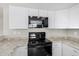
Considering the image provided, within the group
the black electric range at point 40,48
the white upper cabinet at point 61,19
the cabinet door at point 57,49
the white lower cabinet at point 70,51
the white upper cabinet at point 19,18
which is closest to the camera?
the white lower cabinet at point 70,51

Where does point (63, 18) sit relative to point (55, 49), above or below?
above

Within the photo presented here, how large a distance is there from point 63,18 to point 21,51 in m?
1.34

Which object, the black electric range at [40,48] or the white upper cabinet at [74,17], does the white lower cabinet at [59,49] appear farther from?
the white upper cabinet at [74,17]

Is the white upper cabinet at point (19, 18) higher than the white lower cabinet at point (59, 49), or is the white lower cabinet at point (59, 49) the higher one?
the white upper cabinet at point (19, 18)

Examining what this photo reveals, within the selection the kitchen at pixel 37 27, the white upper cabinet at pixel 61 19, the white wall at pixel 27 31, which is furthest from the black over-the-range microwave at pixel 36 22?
the white upper cabinet at pixel 61 19

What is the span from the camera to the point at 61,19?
267cm

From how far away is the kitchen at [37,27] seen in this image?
7.78ft

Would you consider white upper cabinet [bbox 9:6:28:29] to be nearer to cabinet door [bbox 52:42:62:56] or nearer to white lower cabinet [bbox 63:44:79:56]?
cabinet door [bbox 52:42:62:56]

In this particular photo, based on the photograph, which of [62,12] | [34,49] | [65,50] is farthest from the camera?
[62,12]

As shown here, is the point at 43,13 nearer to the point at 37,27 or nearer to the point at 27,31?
the point at 37,27

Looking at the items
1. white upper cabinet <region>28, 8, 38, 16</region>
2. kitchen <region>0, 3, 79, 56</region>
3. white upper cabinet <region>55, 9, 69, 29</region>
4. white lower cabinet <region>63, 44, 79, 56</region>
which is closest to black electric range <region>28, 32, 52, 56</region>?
kitchen <region>0, 3, 79, 56</region>

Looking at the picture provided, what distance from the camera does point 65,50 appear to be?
245 cm

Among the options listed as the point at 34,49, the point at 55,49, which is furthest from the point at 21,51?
the point at 55,49

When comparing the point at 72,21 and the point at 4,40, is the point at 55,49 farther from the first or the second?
the point at 4,40
